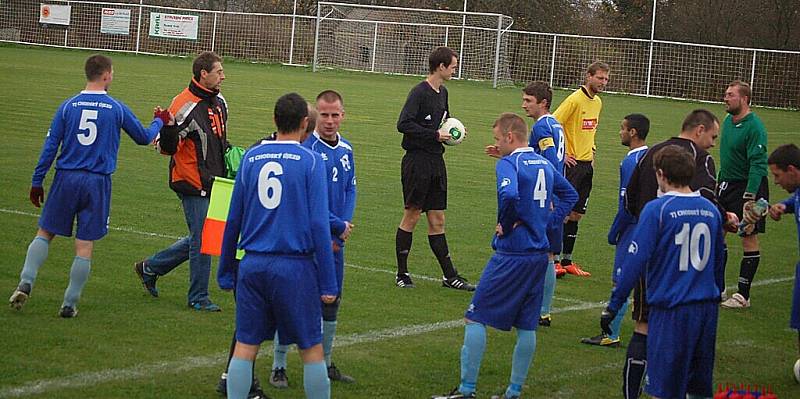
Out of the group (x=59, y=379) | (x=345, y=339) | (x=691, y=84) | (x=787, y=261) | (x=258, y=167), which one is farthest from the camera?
(x=691, y=84)

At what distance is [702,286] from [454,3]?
47725mm

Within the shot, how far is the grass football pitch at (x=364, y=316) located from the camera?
7.19 m

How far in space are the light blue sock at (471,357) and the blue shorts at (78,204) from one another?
328 cm

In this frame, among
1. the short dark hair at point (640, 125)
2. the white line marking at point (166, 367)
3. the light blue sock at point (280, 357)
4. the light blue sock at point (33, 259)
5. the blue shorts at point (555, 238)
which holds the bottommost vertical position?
the white line marking at point (166, 367)

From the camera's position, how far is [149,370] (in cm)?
714

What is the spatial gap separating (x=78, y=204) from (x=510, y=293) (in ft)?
11.9

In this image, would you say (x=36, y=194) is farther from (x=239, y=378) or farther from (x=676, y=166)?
(x=676, y=166)

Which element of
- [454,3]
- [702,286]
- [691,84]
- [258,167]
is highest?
[454,3]

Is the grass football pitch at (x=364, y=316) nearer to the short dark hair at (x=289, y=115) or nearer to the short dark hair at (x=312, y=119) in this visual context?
the short dark hair at (x=312, y=119)

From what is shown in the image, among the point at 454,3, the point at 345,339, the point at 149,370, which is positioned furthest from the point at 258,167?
the point at 454,3

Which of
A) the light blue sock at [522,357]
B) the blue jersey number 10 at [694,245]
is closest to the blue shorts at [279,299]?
the light blue sock at [522,357]

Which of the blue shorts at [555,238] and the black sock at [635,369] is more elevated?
the blue shorts at [555,238]

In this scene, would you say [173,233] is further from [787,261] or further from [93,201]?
[787,261]

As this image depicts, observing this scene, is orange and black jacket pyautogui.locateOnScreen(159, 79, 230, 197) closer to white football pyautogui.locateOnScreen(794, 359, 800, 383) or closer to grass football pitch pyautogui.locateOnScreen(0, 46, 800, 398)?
grass football pitch pyautogui.locateOnScreen(0, 46, 800, 398)
